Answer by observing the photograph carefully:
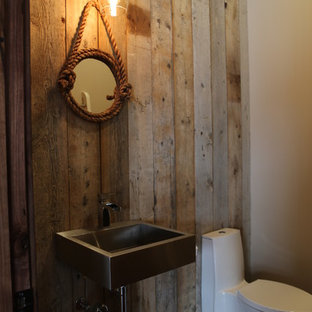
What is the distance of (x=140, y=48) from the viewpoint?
1780mm

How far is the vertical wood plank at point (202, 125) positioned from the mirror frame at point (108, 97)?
24.3 inches

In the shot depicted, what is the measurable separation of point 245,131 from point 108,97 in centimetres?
125

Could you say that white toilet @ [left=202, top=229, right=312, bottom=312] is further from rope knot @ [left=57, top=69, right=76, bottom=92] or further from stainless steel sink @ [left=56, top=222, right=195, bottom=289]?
rope knot @ [left=57, top=69, right=76, bottom=92]

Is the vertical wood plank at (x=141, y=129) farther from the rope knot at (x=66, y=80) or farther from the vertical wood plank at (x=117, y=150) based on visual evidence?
the rope knot at (x=66, y=80)

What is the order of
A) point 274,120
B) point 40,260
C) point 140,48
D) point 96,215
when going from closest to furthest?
1. point 40,260
2. point 96,215
3. point 140,48
4. point 274,120

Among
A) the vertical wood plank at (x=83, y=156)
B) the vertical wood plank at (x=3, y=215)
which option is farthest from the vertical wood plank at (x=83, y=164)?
the vertical wood plank at (x=3, y=215)

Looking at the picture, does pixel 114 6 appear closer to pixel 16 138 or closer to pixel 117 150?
pixel 117 150

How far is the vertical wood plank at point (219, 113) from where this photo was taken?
220cm

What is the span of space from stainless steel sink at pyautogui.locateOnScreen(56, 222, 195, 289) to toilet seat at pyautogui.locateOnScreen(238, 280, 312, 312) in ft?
1.82

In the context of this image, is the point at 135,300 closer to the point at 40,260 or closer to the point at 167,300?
the point at 167,300

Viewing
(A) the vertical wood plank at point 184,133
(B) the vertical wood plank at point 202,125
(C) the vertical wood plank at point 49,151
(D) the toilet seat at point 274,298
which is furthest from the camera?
(B) the vertical wood plank at point 202,125

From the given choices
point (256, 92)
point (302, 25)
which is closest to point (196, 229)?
point (256, 92)

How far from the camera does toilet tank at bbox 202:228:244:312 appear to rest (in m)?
1.97

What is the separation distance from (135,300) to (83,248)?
0.64 m
